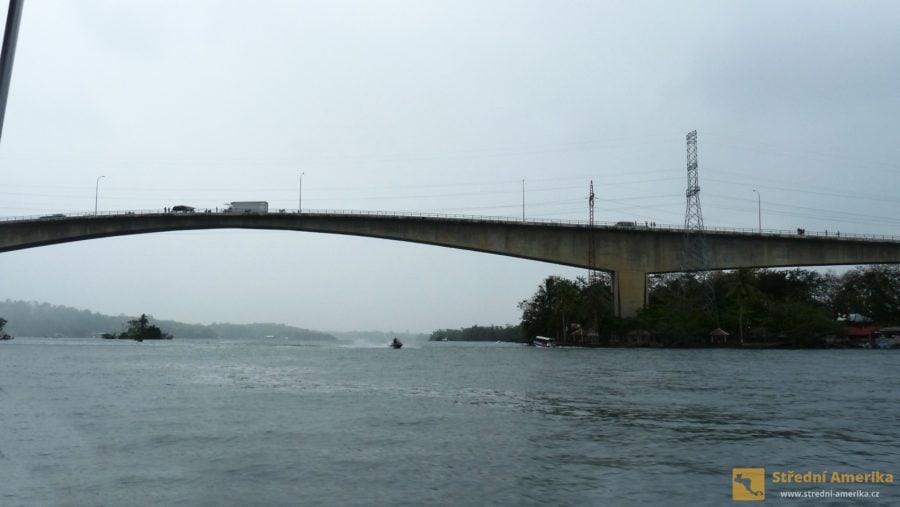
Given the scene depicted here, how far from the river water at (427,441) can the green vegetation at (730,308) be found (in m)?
52.2

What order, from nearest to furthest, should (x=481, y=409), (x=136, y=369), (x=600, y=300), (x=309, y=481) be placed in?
(x=309, y=481)
(x=481, y=409)
(x=136, y=369)
(x=600, y=300)

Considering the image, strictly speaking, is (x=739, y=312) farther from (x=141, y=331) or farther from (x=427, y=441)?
(x=141, y=331)

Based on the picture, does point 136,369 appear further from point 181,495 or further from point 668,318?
point 668,318

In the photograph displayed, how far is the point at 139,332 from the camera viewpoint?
150125 mm

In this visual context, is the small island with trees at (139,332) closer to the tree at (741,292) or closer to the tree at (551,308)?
the tree at (551,308)

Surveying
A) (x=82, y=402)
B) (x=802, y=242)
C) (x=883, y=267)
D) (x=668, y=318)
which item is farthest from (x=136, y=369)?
(x=883, y=267)

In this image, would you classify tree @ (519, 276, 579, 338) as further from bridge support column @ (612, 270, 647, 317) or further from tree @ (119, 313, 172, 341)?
tree @ (119, 313, 172, 341)

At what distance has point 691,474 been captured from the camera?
44.4ft

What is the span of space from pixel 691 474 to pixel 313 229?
65746 mm

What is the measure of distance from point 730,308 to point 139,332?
11490 cm

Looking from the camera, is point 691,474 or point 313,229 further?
point 313,229

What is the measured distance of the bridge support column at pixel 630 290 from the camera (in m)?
76.0

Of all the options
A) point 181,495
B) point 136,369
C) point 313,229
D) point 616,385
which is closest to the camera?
point 181,495

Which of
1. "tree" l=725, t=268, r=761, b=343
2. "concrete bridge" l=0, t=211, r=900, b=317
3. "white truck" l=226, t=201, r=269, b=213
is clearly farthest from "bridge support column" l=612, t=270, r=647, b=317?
"white truck" l=226, t=201, r=269, b=213
